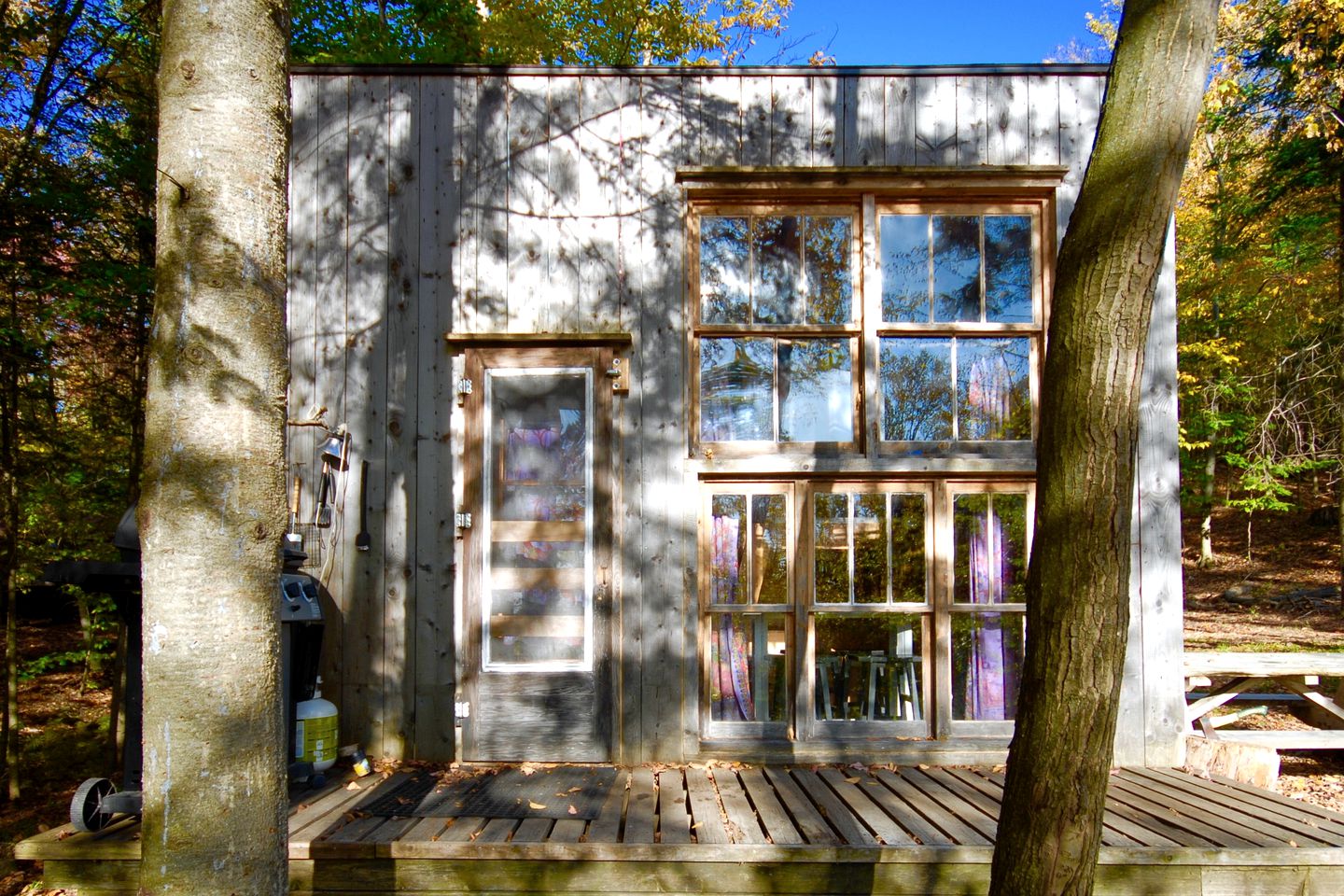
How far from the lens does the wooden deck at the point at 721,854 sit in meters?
3.26

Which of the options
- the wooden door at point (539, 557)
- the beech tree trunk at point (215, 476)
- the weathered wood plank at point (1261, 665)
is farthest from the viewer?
the weathered wood plank at point (1261, 665)

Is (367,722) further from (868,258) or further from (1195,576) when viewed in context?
(1195,576)

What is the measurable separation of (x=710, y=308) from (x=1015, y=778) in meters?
3.14

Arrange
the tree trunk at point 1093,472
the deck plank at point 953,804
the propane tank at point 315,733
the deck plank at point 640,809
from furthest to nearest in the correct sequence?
1. the propane tank at point 315,733
2. the deck plank at point 953,804
3. the deck plank at point 640,809
4. the tree trunk at point 1093,472

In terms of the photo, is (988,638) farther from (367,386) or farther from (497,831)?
(367,386)

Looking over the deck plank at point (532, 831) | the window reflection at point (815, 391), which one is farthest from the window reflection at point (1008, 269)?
the deck plank at point (532, 831)

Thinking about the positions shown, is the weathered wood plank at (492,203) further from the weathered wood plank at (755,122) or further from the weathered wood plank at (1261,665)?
the weathered wood plank at (1261,665)

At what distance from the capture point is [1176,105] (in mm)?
2373

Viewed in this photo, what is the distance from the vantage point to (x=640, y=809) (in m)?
3.70

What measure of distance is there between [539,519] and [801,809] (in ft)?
6.85

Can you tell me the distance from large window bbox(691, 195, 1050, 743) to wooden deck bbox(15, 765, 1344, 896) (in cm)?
100

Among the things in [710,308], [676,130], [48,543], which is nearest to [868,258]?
[710,308]

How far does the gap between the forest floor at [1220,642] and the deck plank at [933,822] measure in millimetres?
2804

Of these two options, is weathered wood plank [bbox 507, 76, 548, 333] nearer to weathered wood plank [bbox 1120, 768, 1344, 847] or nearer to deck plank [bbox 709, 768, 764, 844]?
deck plank [bbox 709, 768, 764, 844]
